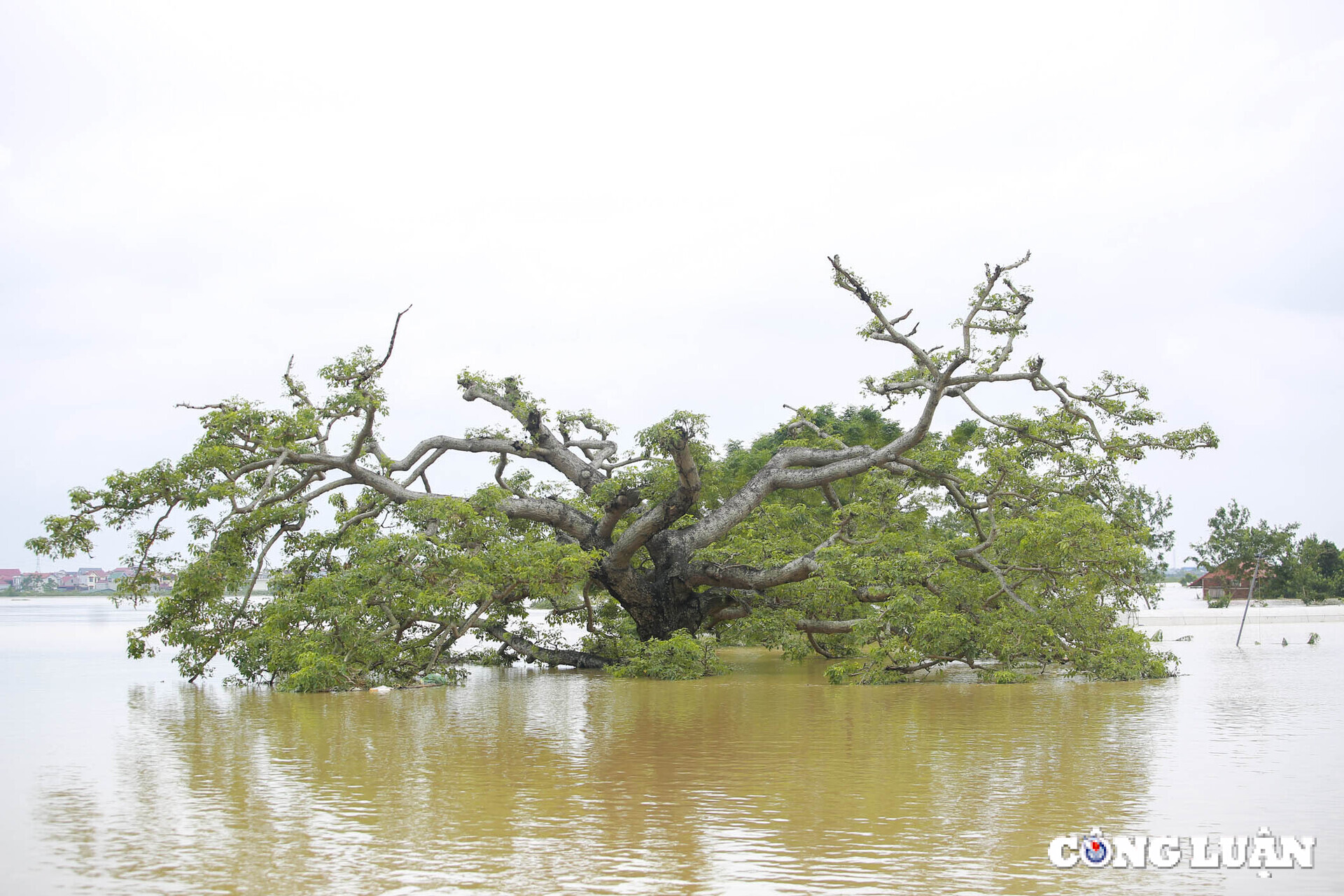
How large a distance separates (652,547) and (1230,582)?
1599 inches

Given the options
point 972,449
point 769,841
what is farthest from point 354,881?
point 972,449

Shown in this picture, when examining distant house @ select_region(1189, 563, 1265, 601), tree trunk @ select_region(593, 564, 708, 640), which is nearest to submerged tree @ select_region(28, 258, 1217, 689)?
tree trunk @ select_region(593, 564, 708, 640)

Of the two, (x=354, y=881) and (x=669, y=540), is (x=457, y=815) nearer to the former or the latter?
(x=354, y=881)

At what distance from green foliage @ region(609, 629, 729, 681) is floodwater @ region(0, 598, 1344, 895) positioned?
2722 millimetres

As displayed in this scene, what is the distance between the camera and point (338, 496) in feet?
60.6

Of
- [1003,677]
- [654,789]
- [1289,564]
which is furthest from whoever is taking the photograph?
[1289,564]

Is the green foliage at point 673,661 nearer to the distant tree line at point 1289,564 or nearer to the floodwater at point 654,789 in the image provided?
the floodwater at point 654,789

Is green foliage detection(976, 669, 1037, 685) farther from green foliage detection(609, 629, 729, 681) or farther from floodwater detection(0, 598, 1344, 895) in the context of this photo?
green foliage detection(609, 629, 729, 681)

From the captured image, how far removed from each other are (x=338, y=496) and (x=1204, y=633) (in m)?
21.1

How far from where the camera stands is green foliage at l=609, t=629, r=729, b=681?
1603 cm

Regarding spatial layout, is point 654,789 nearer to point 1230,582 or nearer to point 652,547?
point 652,547

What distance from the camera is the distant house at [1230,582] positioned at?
154 ft

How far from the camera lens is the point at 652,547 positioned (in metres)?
17.7

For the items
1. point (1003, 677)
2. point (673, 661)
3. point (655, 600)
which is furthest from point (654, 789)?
point (655, 600)
